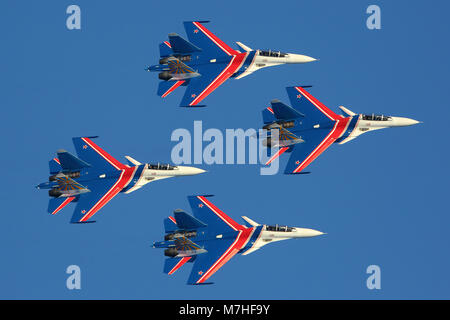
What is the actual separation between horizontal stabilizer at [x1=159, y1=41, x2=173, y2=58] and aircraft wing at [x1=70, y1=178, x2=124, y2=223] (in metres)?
7.14

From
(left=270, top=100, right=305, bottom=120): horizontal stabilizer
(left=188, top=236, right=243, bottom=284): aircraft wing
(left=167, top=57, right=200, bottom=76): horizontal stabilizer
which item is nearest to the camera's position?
(left=188, top=236, right=243, bottom=284): aircraft wing

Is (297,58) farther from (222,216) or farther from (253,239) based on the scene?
(253,239)

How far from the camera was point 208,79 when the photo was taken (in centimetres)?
6581

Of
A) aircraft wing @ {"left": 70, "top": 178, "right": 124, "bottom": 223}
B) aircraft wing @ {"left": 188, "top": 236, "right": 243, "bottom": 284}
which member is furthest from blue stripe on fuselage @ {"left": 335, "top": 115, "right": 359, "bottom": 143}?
aircraft wing @ {"left": 70, "top": 178, "right": 124, "bottom": 223}

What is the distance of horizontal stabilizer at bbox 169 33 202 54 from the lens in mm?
65875

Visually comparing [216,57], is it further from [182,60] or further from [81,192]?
[81,192]

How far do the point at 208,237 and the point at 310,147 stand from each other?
287 inches

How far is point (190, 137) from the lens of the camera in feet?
209

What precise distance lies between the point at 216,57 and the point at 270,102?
169 inches

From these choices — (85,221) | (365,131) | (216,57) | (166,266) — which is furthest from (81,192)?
(365,131)

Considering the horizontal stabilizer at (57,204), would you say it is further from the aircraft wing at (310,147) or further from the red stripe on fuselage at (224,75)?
the aircraft wing at (310,147)

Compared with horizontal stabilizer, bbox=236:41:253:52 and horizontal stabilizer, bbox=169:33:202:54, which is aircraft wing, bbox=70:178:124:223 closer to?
horizontal stabilizer, bbox=169:33:202:54

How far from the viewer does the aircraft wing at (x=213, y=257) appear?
62.2 metres
